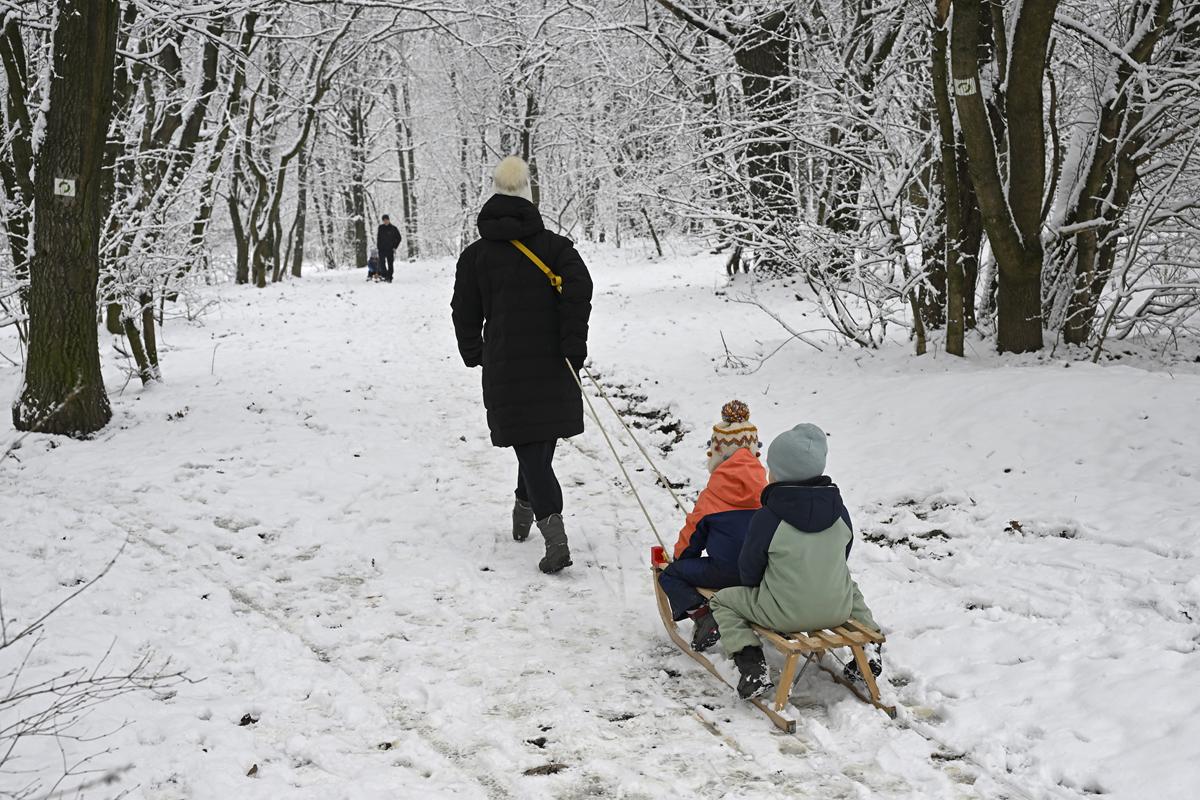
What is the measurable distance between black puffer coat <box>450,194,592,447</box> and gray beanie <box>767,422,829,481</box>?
1819 millimetres

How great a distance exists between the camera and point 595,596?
517cm

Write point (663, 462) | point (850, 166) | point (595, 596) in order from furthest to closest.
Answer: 1. point (850, 166)
2. point (663, 462)
3. point (595, 596)

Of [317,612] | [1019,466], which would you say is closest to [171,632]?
[317,612]

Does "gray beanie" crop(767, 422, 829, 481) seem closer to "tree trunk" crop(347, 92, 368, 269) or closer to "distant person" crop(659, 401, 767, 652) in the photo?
"distant person" crop(659, 401, 767, 652)

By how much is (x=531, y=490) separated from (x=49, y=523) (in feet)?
10.4

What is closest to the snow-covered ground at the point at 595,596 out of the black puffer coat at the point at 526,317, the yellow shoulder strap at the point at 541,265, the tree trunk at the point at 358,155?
the black puffer coat at the point at 526,317

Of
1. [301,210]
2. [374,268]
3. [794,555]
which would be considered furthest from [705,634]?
[301,210]

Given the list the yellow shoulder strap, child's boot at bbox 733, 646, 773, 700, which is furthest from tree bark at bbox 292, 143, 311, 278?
child's boot at bbox 733, 646, 773, 700

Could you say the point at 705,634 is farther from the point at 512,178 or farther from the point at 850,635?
the point at 512,178

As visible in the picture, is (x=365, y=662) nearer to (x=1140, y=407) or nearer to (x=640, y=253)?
(x=1140, y=407)

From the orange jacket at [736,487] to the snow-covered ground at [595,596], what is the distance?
0.80 metres

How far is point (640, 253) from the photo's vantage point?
29500mm

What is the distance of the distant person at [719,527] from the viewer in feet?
14.3

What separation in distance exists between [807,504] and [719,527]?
0.67 metres
